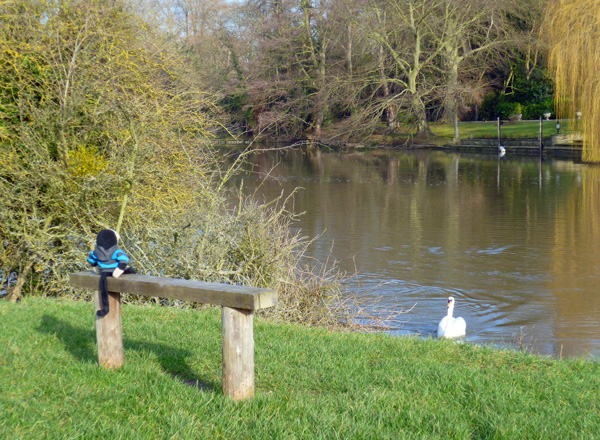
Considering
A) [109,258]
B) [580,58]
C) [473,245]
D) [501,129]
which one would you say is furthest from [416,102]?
[109,258]

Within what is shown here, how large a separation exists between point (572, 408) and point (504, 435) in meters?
0.94

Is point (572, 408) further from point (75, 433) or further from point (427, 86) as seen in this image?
point (427, 86)

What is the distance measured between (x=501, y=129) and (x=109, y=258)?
45.0m

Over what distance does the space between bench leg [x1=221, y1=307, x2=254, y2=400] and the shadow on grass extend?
47cm

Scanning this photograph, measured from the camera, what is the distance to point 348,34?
5153 cm

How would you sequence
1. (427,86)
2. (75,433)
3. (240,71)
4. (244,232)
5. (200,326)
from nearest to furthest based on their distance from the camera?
(75,433) → (200,326) → (244,232) → (427,86) → (240,71)

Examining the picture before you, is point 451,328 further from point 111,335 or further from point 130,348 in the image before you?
point 111,335

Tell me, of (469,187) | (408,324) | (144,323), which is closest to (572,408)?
(144,323)

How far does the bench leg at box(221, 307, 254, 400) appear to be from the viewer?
13.8ft

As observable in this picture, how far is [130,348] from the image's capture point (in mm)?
5887

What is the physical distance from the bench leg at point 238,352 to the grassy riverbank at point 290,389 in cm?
10

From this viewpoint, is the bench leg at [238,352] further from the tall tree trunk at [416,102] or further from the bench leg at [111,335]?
the tall tree trunk at [416,102]

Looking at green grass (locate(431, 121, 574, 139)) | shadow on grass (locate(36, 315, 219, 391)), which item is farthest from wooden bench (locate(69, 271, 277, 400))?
green grass (locate(431, 121, 574, 139))

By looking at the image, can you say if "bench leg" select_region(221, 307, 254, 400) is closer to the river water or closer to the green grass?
the river water
